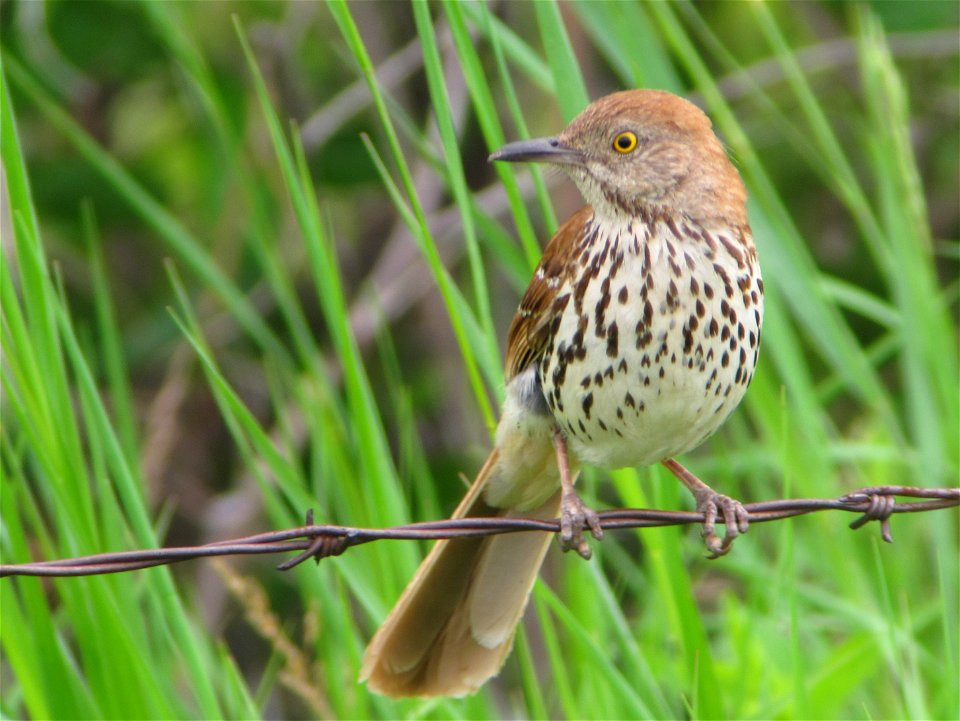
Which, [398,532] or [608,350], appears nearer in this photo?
[398,532]

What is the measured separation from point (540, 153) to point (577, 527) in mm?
848

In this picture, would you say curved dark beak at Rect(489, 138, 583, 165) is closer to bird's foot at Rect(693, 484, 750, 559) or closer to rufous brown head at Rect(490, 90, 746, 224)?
rufous brown head at Rect(490, 90, 746, 224)

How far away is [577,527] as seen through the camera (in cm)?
323

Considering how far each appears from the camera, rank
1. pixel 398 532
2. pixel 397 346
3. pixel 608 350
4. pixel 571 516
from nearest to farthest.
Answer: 1. pixel 398 532
2. pixel 608 350
3. pixel 571 516
4. pixel 397 346

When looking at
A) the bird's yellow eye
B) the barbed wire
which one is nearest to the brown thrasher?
the bird's yellow eye

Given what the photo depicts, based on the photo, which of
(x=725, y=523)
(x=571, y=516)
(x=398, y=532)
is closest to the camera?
(x=398, y=532)

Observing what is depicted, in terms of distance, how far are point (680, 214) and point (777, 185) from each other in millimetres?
3649

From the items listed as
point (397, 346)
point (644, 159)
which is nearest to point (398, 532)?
point (644, 159)

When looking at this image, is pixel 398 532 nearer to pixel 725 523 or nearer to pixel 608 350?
pixel 608 350

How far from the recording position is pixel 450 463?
624cm

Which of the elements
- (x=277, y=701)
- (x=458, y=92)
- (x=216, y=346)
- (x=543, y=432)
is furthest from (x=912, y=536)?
(x=277, y=701)

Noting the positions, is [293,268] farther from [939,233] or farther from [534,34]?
[939,233]

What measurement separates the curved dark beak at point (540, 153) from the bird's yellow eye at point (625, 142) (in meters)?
0.09

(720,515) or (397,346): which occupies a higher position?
(397,346)
